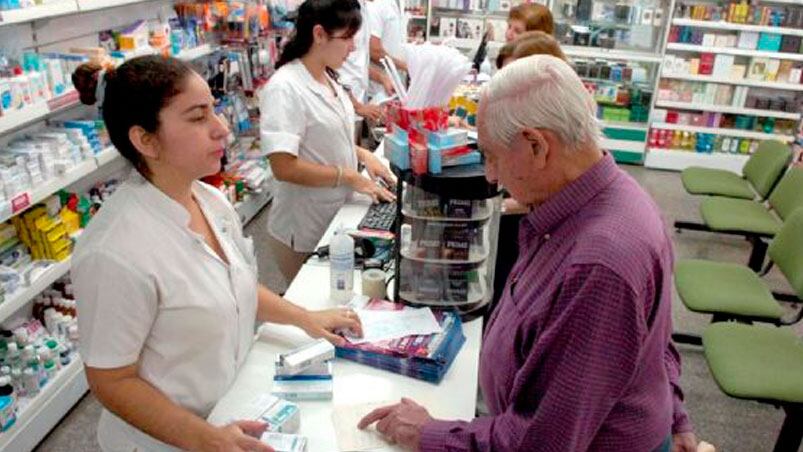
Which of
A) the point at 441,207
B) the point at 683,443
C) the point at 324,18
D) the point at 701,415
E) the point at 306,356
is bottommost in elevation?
the point at 701,415

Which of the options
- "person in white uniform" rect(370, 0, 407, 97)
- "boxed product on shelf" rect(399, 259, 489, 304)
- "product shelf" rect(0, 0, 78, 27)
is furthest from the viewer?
"person in white uniform" rect(370, 0, 407, 97)

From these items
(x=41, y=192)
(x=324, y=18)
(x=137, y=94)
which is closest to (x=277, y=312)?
(x=137, y=94)

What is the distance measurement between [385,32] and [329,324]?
4124mm

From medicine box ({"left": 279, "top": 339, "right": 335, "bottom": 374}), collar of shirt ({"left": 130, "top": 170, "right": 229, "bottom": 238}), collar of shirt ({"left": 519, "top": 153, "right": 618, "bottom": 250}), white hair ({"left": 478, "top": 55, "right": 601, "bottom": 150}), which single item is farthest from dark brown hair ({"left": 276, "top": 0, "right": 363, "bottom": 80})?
collar of shirt ({"left": 519, "top": 153, "right": 618, "bottom": 250})

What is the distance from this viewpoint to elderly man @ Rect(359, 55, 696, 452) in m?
1.14

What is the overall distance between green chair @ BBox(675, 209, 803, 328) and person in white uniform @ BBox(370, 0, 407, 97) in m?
2.90

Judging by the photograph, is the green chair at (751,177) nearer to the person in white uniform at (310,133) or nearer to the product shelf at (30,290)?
the person in white uniform at (310,133)

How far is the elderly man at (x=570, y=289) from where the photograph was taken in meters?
1.14

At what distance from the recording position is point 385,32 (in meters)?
5.55

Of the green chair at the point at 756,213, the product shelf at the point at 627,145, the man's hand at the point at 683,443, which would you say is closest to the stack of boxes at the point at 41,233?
the man's hand at the point at 683,443

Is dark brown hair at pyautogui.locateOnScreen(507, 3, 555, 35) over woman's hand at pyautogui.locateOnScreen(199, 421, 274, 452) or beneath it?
over

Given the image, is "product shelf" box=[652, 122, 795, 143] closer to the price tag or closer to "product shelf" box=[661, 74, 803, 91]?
"product shelf" box=[661, 74, 803, 91]

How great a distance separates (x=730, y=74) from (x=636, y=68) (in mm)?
924

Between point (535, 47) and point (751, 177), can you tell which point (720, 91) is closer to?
point (751, 177)
